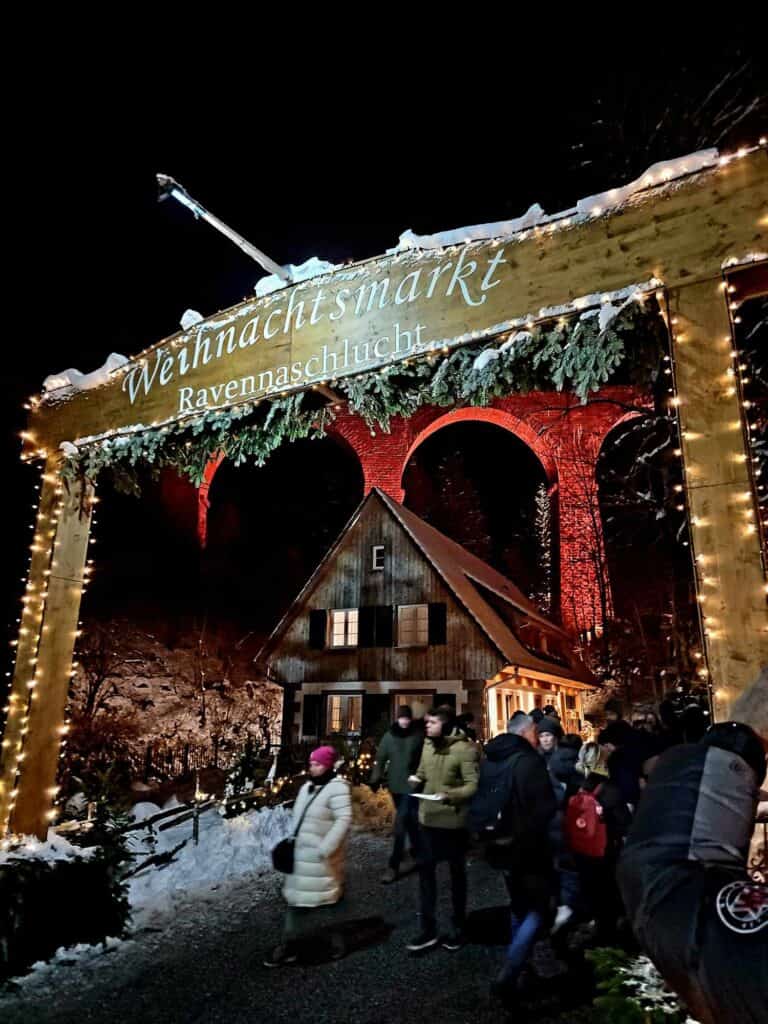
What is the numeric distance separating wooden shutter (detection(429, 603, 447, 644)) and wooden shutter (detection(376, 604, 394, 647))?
52.2 inches

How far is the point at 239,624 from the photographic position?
3073 cm

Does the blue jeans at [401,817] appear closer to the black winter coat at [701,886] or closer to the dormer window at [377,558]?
the black winter coat at [701,886]

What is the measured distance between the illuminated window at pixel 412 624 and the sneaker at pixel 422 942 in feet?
47.8

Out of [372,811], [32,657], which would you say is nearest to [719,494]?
[32,657]

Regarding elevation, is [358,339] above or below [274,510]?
below

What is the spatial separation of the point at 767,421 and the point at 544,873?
27.9ft

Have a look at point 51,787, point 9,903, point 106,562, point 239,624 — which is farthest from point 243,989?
point 239,624

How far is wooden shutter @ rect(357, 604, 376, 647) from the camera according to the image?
68.3 feet

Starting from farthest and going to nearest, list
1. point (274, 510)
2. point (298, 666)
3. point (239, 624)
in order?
point (274, 510) → point (239, 624) → point (298, 666)

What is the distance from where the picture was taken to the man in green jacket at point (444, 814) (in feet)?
18.3

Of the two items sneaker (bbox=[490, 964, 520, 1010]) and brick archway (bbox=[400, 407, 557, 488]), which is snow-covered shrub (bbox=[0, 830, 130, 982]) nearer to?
sneaker (bbox=[490, 964, 520, 1010])

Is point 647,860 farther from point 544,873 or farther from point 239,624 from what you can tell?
point 239,624

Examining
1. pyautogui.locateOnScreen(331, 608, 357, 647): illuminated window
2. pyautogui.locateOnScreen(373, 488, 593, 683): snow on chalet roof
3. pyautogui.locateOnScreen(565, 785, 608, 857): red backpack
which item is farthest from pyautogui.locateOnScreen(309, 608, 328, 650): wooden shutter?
pyautogui.locateOnScreen(565, 785, 608, 857): red backpack

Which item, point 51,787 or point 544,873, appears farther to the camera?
point 51,787
